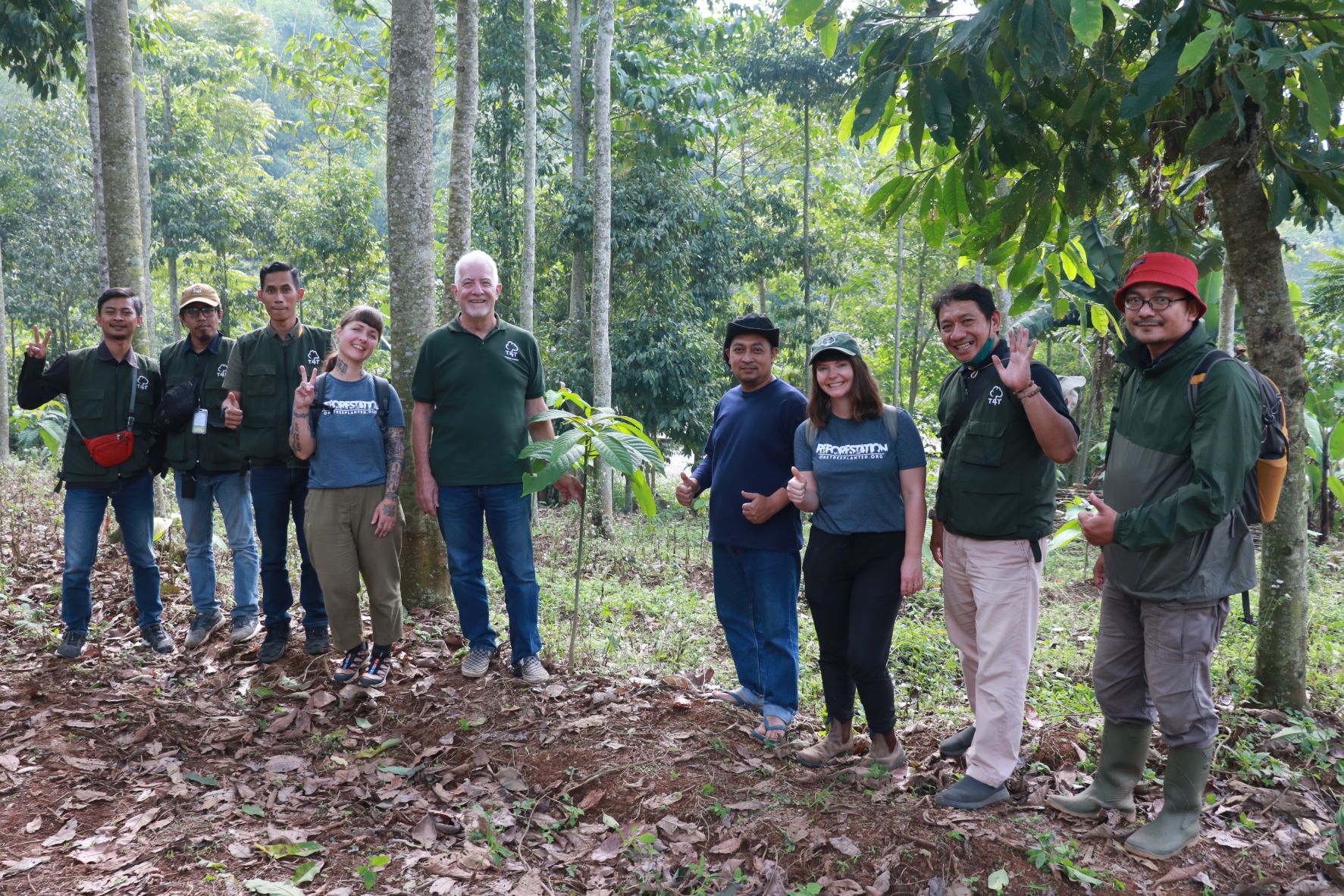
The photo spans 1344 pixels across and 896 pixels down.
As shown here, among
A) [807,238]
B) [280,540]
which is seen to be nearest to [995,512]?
[280,540]

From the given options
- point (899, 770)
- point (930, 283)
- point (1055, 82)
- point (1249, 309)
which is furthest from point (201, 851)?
point (930, 283)

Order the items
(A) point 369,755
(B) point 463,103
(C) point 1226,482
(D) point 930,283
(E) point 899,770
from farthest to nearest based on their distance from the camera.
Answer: (D) point 930,283 → (B) point 463,103 → (A) point 369,755 → (E) point 899,770 → (C) point 1226,482

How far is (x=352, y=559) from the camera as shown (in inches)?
187

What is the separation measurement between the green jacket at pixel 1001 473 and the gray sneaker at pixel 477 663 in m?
2.66

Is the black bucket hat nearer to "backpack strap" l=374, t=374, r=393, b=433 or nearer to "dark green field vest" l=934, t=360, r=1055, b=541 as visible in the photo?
"dark green field vest" l=934, t=360, r=1055, b=541

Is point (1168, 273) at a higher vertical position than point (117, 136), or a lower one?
lower

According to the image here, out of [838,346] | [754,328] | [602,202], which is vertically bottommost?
[838,346]

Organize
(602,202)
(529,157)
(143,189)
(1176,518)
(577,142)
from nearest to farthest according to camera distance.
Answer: (1176,518), (602,202), (529,157), (143,189), (577,142)

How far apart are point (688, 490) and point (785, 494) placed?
23.5 inches

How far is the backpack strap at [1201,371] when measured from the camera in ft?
10.4

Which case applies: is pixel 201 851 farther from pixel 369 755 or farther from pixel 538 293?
pixel 538 293

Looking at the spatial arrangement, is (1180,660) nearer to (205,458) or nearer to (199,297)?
(205,458)

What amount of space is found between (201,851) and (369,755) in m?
0.91

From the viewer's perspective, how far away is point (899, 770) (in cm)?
393
